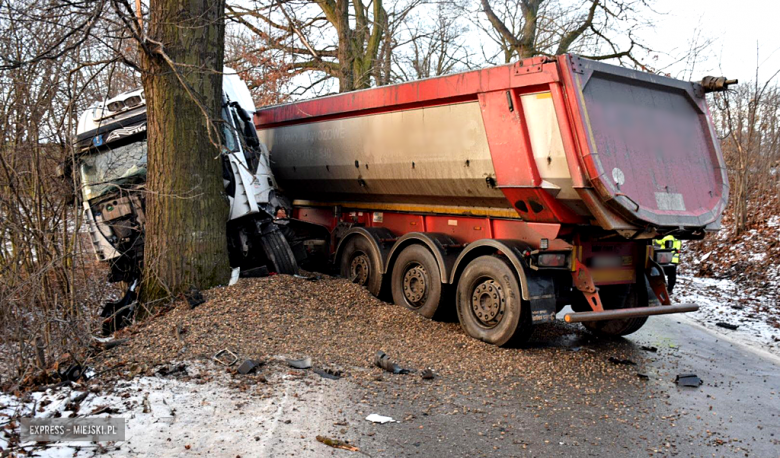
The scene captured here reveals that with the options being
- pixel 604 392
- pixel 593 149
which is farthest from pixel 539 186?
pixel 604 392

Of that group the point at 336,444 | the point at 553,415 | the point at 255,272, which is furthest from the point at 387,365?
the point at 255,272

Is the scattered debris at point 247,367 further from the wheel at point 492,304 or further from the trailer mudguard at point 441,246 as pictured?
the trailer mudguard at point 441,246

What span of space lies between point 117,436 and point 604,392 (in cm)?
395

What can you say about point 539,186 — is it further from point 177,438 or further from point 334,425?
point 177,438

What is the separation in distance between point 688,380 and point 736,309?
4389 mm

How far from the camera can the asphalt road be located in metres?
4.30

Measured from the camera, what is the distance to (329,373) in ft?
18.1

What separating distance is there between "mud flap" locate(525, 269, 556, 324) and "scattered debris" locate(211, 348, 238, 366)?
2980mm

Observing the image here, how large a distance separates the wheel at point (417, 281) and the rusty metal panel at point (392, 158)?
755mm

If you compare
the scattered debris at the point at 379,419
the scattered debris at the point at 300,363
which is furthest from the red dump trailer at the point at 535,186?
the scattered debris at the point at 379,419

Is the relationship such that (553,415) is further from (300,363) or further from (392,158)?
(392,158)

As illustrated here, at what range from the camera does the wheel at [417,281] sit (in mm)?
8039

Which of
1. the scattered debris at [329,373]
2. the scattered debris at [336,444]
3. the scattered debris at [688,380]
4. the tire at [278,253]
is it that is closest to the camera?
the scattered debris at [336,444]

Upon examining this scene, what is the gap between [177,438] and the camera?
400 centimetres
